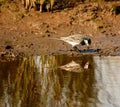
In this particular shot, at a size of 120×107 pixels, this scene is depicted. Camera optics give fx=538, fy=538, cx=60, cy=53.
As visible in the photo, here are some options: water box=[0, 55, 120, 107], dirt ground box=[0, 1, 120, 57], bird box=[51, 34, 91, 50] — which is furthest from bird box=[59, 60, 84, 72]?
dirt ground box=[0, 1, 120, 57]

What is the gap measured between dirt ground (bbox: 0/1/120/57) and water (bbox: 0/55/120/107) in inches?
43.1

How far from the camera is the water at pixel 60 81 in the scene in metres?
8.94

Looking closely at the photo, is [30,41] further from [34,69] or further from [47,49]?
[34,69]

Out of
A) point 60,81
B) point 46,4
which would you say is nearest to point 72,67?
point 60,81

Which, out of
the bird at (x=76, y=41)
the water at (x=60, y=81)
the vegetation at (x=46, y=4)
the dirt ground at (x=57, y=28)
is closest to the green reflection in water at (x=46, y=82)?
the water at (x=60, y=81)

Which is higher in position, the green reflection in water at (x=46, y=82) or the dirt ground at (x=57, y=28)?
the dirt ground at (x=57, y=28)

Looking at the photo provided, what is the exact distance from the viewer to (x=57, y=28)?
16641 millimetres

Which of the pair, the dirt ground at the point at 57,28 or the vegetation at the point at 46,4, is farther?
the vegetation at the point at 46,4

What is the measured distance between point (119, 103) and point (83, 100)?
62 cm

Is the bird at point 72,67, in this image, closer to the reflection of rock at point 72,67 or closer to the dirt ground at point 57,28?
the reflection of rock at point 72,67

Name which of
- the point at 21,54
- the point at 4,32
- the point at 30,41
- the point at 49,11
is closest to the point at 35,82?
the point at 21,54

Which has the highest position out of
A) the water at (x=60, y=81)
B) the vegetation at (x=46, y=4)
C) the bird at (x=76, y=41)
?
the vegetation at (x=46, y=4)

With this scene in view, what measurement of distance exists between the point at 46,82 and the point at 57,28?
6416 mm

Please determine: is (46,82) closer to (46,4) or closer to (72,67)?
(72,67)
